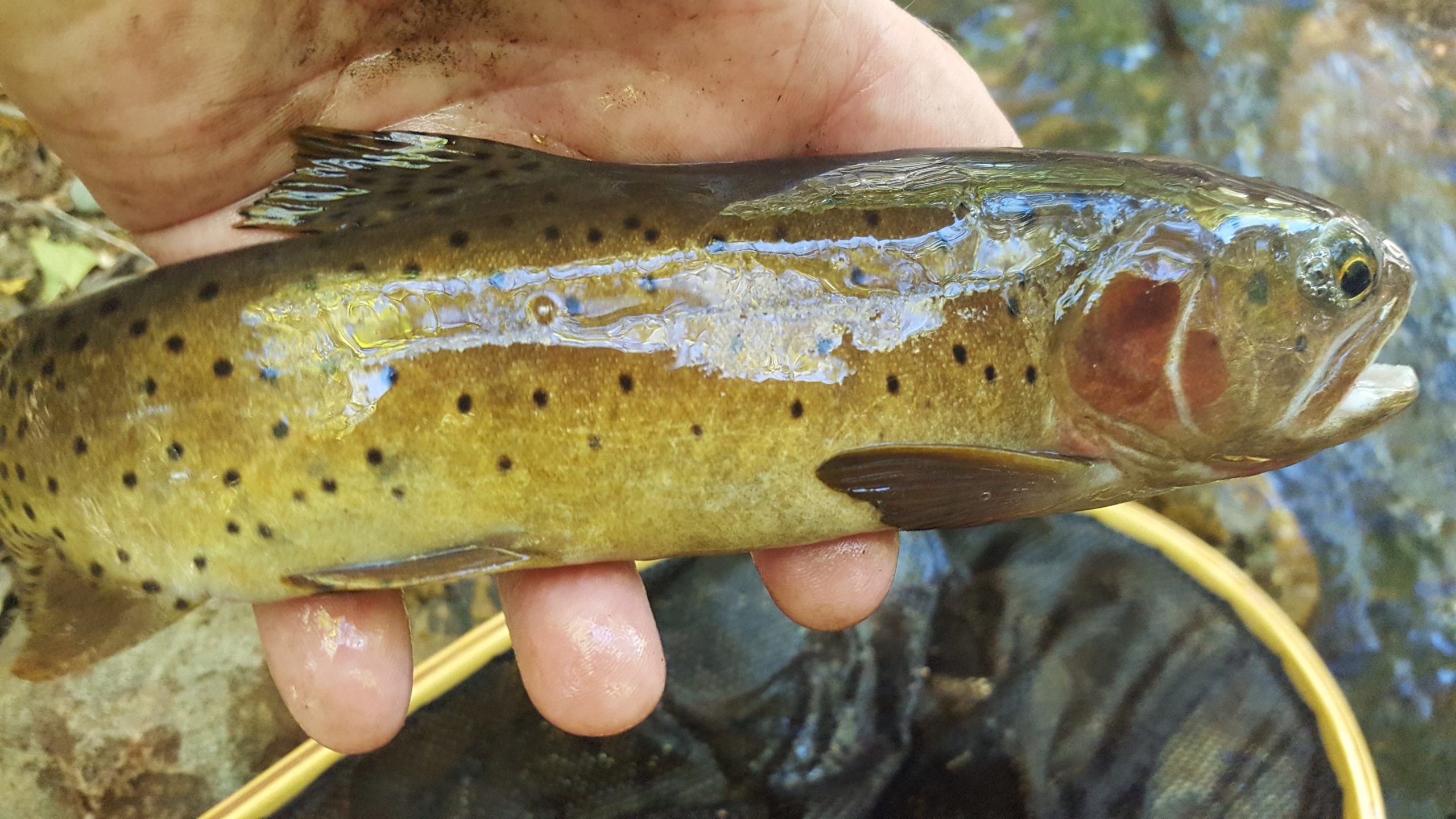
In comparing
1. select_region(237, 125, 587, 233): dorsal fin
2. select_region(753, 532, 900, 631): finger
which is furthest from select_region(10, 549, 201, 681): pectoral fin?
select_region(753, 532, 900, 631): finger

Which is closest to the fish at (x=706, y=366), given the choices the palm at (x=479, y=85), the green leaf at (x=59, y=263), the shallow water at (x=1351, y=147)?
the palm at (x=479, y=85)

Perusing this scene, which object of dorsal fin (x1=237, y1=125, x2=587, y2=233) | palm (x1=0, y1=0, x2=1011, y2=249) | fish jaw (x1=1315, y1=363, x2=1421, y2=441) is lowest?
fish jaw (x1=1315, y1=363, x2=1421, y2=441)

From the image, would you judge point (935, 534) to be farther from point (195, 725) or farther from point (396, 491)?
point (195, 725)

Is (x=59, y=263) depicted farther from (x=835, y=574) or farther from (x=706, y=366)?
(x=835, y=574)

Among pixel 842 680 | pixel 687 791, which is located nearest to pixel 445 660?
pixel 687 791

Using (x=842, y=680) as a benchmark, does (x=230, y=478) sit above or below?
above

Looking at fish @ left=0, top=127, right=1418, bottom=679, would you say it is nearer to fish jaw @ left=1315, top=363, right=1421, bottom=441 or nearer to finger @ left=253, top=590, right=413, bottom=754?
fish jaw @ left=1315, top=363, right=1421, bottom=441
